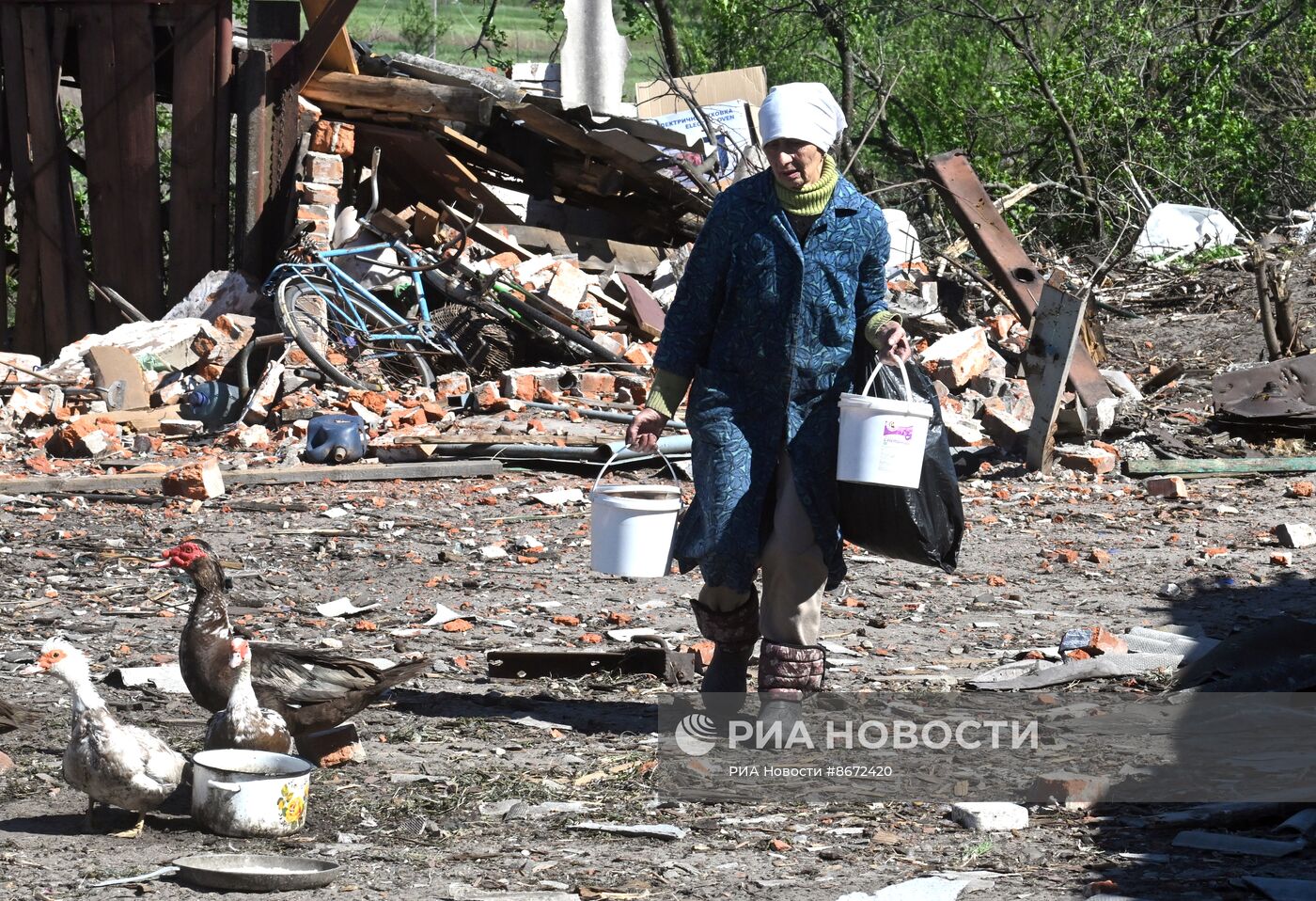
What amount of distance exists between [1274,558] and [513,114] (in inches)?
312

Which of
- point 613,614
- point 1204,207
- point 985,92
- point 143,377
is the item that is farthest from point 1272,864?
point 985,92

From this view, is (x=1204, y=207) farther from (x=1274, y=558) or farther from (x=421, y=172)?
(x=1274, y=558)

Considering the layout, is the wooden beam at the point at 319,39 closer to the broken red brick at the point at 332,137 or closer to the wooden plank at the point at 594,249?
the broken red brick at the point at 332,137

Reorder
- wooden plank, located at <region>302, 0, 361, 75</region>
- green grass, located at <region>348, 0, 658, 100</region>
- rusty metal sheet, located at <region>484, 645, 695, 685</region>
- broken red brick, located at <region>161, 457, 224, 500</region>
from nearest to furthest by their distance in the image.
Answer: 1. rusty metal sheet, located at <region>484, 645, 695, 685</region>
2. broken red brick, located at <region>161, 457, 224, 500</region>
3. wooden plank, located at <region>302, 0, 361, 75</region>
4. green grass, located at <region>348, 0, 658, 100</region>

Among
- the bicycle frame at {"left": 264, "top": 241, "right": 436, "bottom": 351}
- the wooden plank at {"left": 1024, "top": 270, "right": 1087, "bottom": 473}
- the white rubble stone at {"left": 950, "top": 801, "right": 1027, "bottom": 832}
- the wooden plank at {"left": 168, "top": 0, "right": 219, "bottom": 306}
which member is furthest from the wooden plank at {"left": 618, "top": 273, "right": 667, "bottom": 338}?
the white rubble stone at {"left": 950, "top": 801, "right": 1027, "bottom": 832}

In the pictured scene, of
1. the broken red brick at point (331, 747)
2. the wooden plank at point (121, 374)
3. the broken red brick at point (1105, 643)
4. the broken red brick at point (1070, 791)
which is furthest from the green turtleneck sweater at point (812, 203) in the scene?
the wooden plank at point (121, 374)

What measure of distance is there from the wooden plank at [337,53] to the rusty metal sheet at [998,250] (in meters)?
5.47

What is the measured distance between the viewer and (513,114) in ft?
41.0

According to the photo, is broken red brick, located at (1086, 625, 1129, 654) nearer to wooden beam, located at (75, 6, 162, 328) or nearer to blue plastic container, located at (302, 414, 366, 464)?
blue plastic container, located at (302, 414, 366, 464)

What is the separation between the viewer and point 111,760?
11.0ft

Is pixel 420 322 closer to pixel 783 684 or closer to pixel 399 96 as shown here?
pixel 399 96

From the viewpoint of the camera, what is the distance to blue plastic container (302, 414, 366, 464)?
29.7ft

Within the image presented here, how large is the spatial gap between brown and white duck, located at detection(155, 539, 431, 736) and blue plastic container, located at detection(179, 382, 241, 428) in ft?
21.4

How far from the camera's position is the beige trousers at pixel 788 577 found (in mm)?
4098
